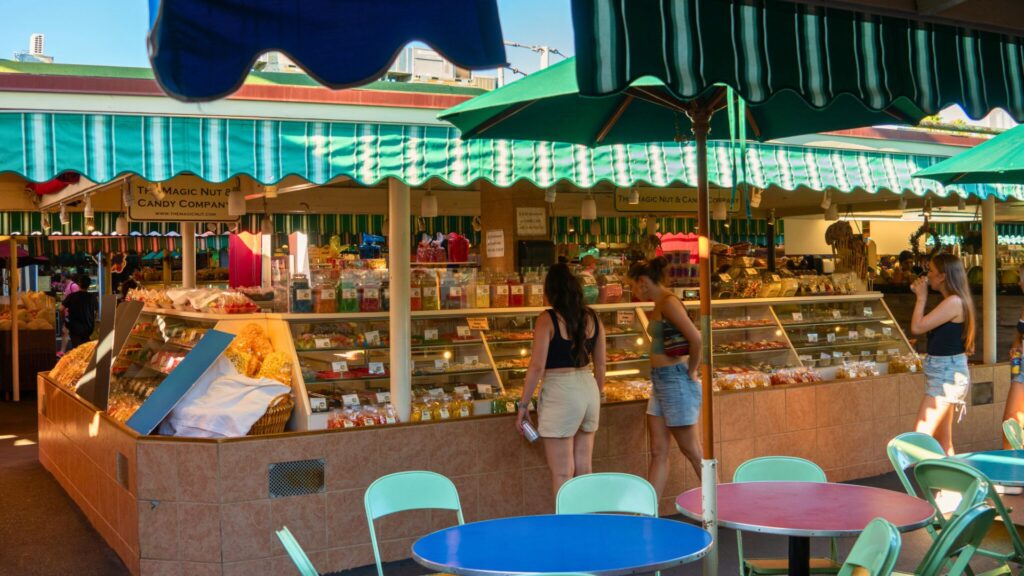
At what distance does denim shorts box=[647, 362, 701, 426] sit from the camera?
6727 mm

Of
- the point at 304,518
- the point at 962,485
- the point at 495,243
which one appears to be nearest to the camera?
the point at 962,485

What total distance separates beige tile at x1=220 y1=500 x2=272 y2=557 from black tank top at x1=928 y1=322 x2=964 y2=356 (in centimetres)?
501

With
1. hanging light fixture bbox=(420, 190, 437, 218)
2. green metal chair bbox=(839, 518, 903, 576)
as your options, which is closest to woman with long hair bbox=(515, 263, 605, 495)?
hanging light fixture bbox=(420, 190, 437, 218)

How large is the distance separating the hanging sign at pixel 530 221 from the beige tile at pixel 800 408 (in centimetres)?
322

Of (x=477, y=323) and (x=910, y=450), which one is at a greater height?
(x=477, y=323)

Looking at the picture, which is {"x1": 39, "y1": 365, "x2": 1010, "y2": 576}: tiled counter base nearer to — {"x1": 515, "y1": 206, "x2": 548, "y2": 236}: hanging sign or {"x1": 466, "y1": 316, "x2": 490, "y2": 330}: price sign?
{"x1": 466, "y1": 316, "x2": 490, "y2": 330}: price sign

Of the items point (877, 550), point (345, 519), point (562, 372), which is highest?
point (562, 372)

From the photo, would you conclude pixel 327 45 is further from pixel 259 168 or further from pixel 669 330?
pixel 669 330

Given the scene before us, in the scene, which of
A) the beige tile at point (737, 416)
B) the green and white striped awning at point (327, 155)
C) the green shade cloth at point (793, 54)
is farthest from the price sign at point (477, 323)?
the green shade cloth at point (793, 54)

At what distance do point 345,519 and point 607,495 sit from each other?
2343 mm

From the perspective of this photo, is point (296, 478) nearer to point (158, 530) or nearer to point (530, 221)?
point (158, 530)

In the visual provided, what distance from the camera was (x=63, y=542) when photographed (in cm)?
722

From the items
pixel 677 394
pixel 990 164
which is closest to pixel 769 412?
pixel 677 394

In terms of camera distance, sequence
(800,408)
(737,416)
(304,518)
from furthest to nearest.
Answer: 1. (800,408)
2. (737,416)
3. (304,518)
